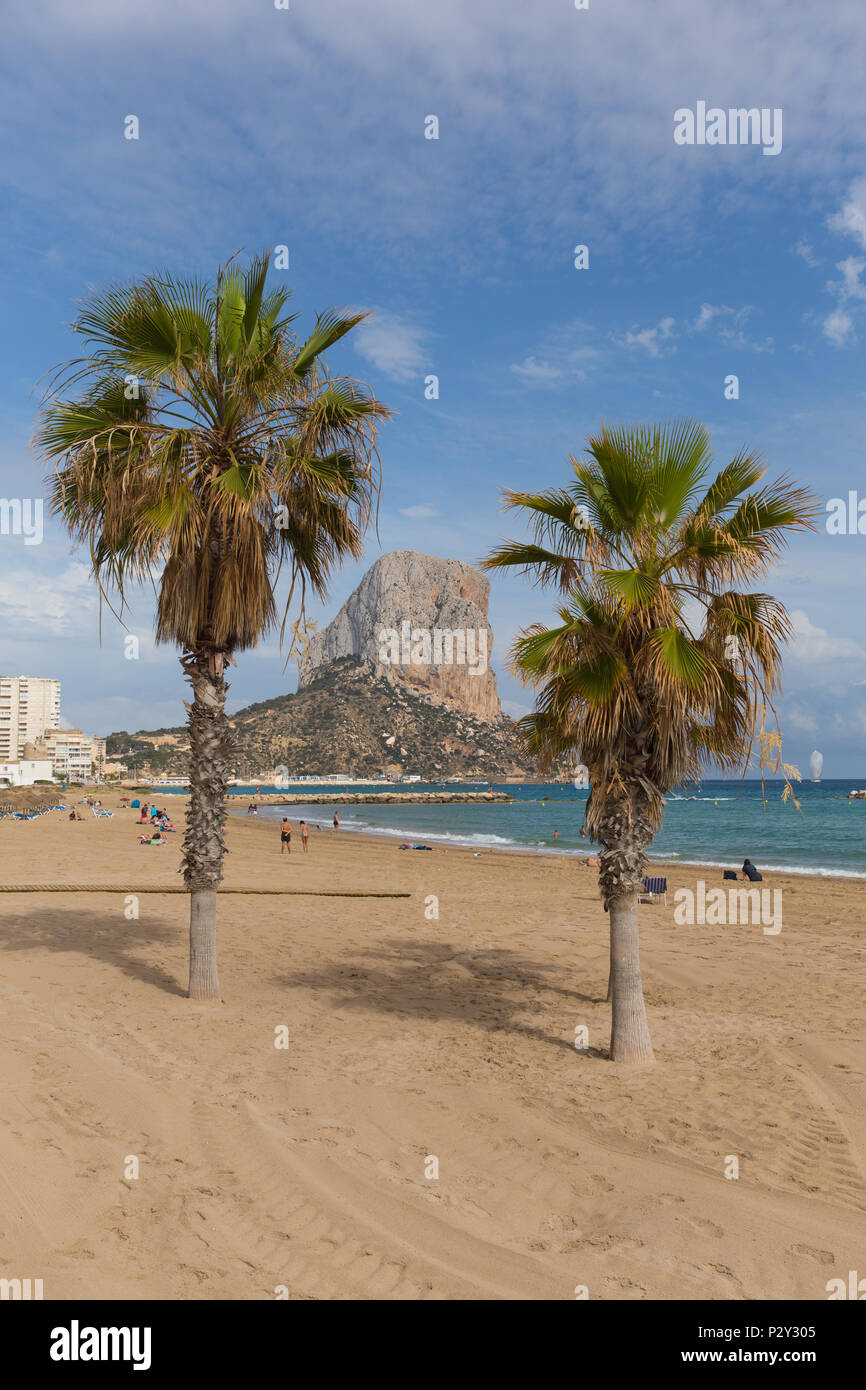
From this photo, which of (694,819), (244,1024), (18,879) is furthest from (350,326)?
(694,819)

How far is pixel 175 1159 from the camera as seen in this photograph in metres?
5.27

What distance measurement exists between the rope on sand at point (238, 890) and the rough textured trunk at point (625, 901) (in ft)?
35.7

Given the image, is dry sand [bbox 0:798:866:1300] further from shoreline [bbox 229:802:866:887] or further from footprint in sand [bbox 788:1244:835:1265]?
shoreline [bbox 229:802:866:887]

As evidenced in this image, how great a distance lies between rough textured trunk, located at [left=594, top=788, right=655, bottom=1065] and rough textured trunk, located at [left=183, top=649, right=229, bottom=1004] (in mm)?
4207

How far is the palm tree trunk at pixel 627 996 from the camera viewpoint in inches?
293

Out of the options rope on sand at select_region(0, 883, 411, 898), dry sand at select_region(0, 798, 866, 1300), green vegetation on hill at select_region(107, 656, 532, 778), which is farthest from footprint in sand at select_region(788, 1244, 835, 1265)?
green vegetation on hill at select_region(107, 656, 532, 778)

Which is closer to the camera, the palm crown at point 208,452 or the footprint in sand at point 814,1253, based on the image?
the footprint in sand at point 814,1253

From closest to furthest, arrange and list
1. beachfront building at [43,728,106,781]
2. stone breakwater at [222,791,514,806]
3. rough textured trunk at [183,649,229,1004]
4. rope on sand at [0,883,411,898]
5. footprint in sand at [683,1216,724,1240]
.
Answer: footprint in sand at [683,1216,724,1240] < rough textured trunk at [183,649,229,1004] < rope on sand at [0,883,411,898] < stone breakwater at [222,791,514,806] < beachfront building at [43,728,106,781]

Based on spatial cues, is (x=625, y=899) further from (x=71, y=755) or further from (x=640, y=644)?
(x=71, y=755)

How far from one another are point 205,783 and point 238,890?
416 inches

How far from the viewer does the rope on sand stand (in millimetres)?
16219

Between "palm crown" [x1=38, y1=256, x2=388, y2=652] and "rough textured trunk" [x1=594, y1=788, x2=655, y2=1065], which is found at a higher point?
"palm crown" [x1=38, y1=256, x2=388, y2=652]

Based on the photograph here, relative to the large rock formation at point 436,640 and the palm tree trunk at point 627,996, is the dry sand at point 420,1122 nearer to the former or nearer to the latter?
the palm tree trunk at point 627,996

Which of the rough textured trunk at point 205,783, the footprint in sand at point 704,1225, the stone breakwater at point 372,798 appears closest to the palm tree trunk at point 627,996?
the footprint in sand at point 704,1225
